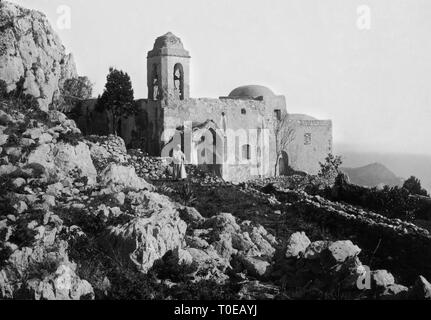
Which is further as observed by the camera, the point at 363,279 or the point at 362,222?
the point at 362,222

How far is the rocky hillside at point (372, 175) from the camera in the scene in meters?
62.8

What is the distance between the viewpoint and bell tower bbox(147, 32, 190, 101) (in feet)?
123

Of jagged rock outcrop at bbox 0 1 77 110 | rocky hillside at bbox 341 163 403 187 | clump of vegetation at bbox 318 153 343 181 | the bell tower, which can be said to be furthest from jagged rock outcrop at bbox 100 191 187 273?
rocky hillside at bbox 341 163 403 187

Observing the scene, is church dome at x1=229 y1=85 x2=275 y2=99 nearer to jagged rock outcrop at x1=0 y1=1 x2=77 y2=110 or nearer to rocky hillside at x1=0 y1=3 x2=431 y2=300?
jagged rock outcrop at x1=0 y1=1 x2=77 y2=110

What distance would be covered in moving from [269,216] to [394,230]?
190 inches

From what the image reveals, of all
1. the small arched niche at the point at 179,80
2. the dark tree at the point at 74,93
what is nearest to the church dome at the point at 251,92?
the small arched niche at the point at 179,80

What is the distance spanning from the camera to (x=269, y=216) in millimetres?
23734

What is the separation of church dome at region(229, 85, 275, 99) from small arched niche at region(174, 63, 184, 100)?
7.31 m

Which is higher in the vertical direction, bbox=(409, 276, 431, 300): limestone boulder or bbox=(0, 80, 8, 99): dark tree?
bbox=(0, 80, 8, 99): dark tree

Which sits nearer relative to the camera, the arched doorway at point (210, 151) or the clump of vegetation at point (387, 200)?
the clump of vegetation at point (387, 200)

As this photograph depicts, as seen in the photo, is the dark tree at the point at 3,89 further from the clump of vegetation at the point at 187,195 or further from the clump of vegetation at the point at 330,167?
the clump of vegetation at the point at 330,167
